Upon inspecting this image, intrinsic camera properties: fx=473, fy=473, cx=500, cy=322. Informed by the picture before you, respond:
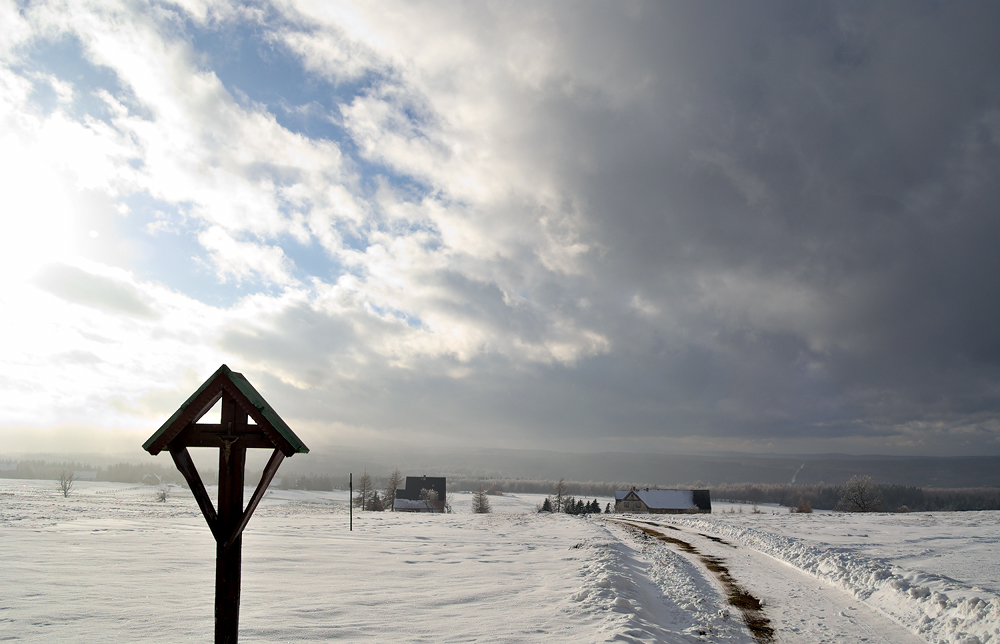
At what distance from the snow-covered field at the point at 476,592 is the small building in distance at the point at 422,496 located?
171 feet

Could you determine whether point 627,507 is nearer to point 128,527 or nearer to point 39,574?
point 128,527

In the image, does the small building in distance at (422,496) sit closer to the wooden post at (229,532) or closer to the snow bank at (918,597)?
the snow bank at (918,597)

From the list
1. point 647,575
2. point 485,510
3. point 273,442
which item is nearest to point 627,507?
point 485,510

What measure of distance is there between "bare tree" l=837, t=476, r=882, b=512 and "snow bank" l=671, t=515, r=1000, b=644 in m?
72.2

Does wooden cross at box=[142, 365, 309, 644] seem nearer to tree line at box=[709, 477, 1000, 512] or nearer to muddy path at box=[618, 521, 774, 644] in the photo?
muddy path at box=[618, 521, 774, 644]

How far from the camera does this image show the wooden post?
622cm

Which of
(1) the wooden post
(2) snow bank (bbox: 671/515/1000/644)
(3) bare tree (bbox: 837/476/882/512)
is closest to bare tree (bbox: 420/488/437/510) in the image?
(2) snow bank (bbox: 671/515/1000/644)

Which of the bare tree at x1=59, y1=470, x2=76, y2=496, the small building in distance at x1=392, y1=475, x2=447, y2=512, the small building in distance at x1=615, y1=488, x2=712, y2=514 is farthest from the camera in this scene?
the small building in distance at x1=615, y1=488, x2=712, y2=514

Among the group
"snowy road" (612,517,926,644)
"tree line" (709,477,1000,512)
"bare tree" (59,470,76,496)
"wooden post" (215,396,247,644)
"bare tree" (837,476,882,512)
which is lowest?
"tree line" (709,477,1000,512)

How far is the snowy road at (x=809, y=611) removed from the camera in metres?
9.49

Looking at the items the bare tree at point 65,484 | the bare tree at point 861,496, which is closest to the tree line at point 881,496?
the bare tree at point 861,496

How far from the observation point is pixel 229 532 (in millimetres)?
6234

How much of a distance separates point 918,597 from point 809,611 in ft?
8.74

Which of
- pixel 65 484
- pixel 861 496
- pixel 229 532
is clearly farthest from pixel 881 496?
pixel 65 484
